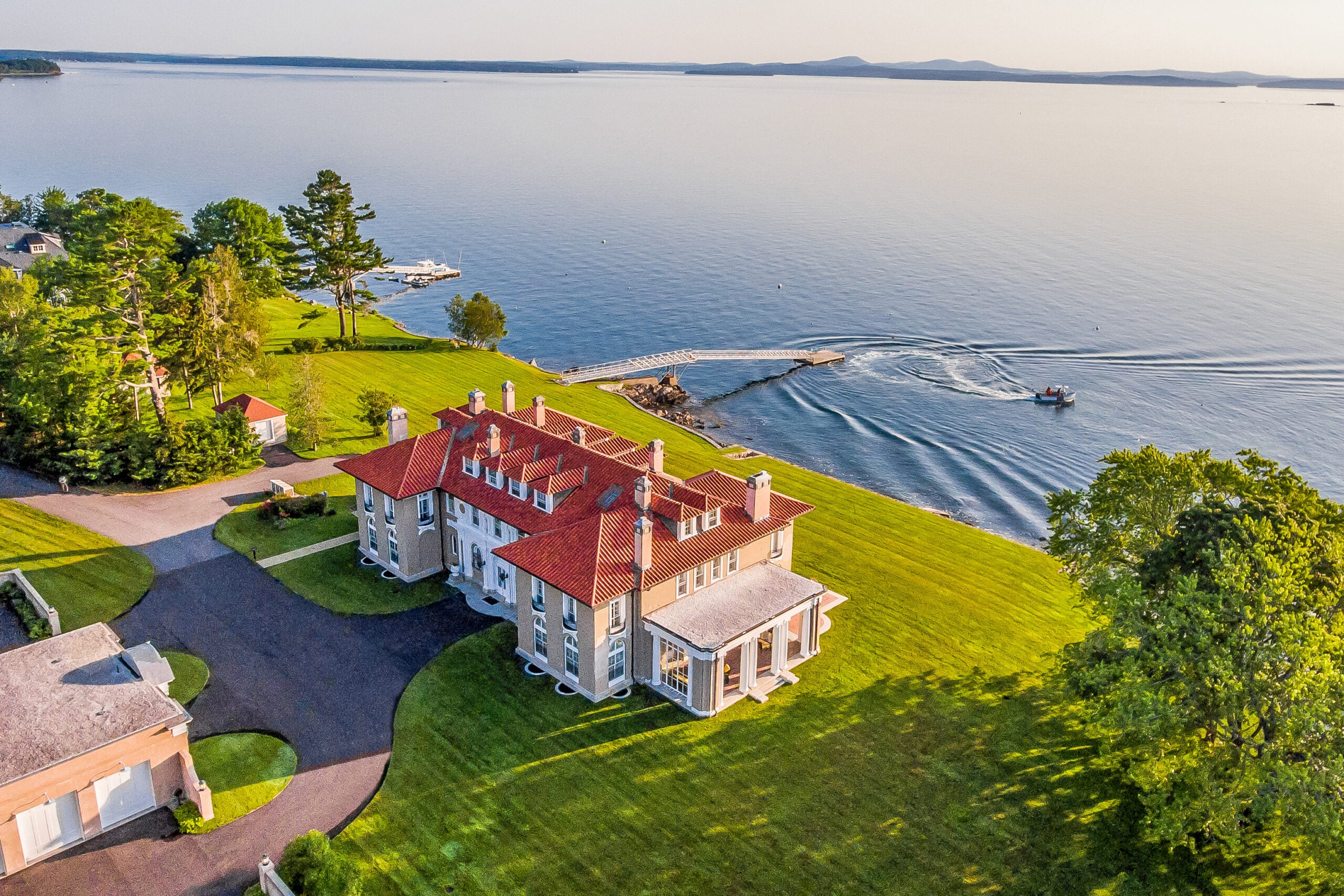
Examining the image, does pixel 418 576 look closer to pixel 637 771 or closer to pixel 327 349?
pixel 637 771

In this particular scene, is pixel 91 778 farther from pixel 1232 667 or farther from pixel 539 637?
pixel 1232 667

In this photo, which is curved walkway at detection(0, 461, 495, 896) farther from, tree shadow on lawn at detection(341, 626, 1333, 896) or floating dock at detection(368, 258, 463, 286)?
floating dock at detection(368, 258, 463, 286)

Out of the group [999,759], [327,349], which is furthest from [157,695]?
[327,349]

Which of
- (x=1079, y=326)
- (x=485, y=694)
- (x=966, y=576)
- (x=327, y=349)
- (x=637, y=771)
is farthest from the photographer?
(x=1079, y=326)

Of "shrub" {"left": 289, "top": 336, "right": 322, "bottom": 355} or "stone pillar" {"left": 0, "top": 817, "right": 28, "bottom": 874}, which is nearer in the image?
"stone pillar" {"left": 0, "top": 817, "right": 28, "bottom": 874}

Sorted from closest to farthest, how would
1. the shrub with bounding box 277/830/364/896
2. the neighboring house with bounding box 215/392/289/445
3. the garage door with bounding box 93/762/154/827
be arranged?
the shrub with bounding box 277/830/364/896 → the garage door with bounding box 93/762/154/827 → the neighboring house with bounding box 215/392/289/445

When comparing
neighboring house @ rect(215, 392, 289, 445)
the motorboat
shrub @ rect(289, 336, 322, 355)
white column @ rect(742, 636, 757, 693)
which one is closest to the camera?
white column @ rect(742, 636, 757, 693)

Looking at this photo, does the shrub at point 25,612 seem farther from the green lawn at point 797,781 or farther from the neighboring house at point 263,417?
the neighboring house at point 263,417

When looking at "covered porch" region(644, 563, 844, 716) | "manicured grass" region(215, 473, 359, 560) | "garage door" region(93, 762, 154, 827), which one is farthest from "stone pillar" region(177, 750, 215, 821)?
"manicured grass" region(215, 473, 359, 560)
